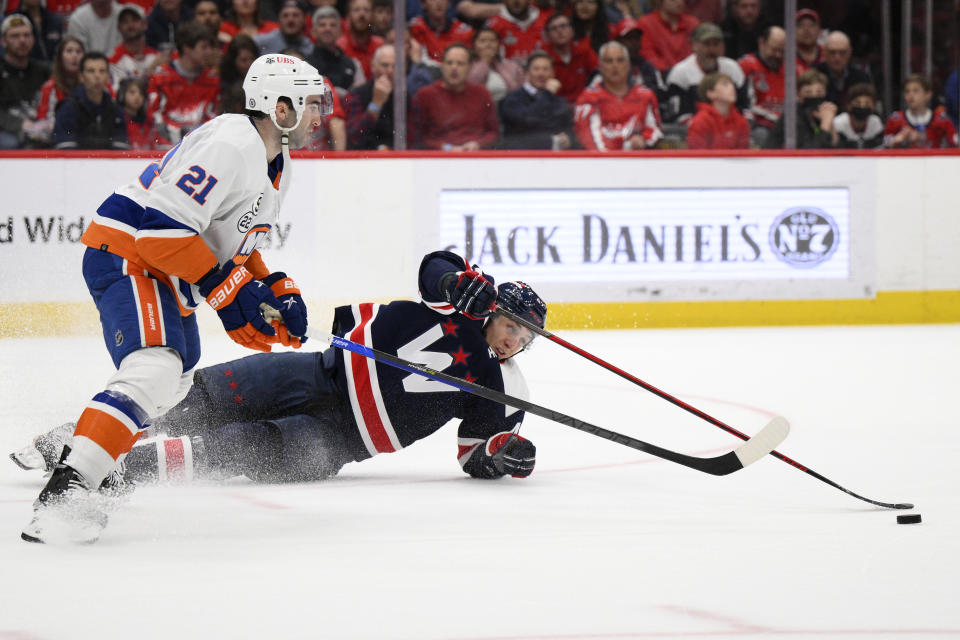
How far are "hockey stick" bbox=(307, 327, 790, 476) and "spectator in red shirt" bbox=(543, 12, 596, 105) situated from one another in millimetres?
5061

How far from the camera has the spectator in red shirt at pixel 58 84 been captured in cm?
A: 729

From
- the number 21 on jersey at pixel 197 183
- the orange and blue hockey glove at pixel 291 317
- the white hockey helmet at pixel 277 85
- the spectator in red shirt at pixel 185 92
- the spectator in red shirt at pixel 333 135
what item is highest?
the spectator in red shirt at pixel 185 92

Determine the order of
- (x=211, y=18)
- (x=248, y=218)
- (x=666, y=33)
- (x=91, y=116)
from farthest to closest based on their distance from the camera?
(x=666, y=33) → (x=211, y=18) → (x=91, y=116) → (x=248, y=218)

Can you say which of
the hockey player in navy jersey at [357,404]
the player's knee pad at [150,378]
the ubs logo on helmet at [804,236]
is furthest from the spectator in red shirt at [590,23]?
the player's knee pad at [150,378]

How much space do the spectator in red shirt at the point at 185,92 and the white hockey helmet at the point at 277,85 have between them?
4611 mm

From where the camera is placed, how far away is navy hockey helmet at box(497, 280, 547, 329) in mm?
3174

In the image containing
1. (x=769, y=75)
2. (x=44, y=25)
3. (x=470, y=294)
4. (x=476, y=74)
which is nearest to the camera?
(x=470, y=294)

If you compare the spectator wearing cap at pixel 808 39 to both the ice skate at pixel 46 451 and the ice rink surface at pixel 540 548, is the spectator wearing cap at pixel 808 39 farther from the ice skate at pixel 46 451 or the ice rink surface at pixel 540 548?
the ice skate at pixel 46 451

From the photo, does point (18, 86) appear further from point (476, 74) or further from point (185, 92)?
point (476, 74)

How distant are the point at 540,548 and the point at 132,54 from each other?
580 cm

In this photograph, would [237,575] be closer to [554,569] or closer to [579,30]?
[554,569]

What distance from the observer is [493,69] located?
25.6 feet

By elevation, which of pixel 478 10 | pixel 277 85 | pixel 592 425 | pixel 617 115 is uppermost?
pixel 478 10

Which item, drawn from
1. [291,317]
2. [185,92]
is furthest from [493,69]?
[291,317]
